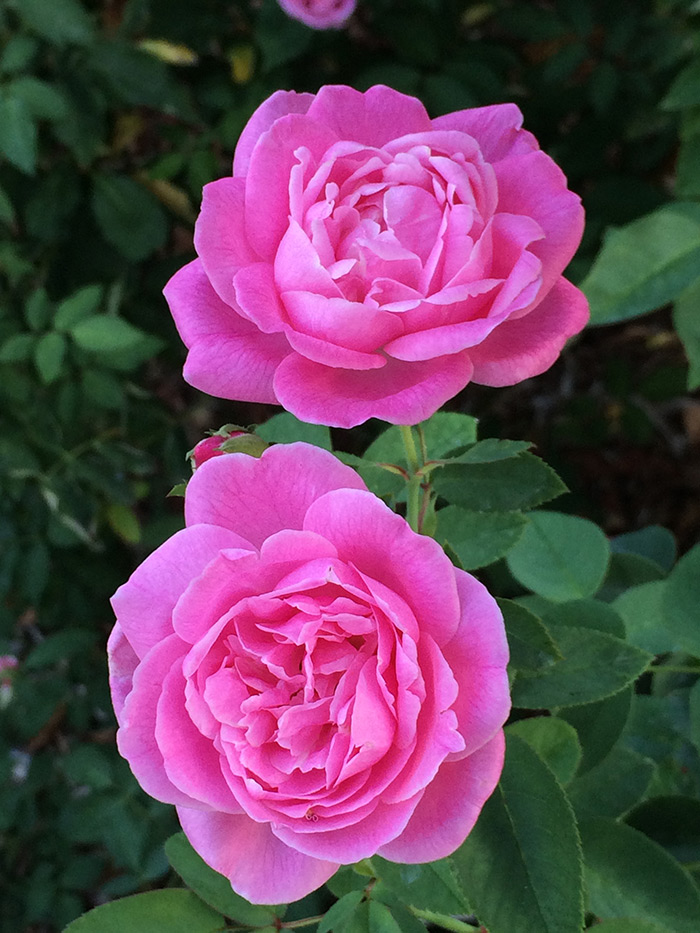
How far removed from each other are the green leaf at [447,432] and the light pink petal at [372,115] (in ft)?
0.88

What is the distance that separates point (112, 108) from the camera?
4.83 ft

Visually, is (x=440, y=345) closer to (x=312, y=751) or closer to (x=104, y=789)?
(x=312, y=751)

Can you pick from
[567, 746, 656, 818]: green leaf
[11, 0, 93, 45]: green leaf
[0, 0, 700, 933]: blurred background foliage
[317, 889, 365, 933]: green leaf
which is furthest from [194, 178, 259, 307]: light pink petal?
[11, 0, 93, 45]: green leaf

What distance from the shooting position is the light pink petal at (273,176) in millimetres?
501

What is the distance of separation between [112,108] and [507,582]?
1029 millimetres

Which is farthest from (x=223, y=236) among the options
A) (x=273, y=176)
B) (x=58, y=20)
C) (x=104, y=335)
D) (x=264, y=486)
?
(x=58, y=20)

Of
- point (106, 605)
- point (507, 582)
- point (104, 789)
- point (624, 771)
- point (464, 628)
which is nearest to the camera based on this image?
point (464, 628)

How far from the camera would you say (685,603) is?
732 mm

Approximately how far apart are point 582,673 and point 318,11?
1.05 meters

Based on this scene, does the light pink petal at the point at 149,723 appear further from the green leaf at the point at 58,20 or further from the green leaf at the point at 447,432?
the green leaf at the point at 58,20

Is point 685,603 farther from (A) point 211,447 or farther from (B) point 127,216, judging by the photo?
(B) point 127,216

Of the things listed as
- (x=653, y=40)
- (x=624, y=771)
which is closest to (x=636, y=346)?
(x=653, y=40)

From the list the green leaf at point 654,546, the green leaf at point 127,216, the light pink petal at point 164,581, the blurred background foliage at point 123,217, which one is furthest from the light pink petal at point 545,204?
the green leaf at point 127,216

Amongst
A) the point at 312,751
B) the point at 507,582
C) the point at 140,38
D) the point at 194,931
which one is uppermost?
the point at 140,38
